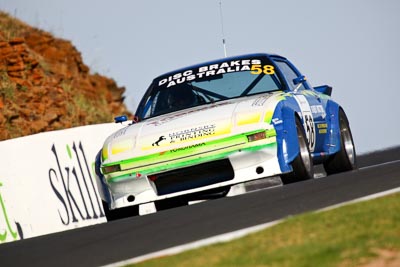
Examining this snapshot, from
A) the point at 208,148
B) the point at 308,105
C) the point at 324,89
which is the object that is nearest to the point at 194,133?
the point at 208,148

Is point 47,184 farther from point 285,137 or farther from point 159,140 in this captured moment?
point 285,137

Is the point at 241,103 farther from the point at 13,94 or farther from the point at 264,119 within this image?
the point at 13,94

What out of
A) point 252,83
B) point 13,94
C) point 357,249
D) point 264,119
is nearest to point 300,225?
point 357,249

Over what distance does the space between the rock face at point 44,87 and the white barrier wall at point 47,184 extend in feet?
30.5

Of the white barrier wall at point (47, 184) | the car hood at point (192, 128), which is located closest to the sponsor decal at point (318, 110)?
the car hood at point (192, 128)

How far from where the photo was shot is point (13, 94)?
970 inches

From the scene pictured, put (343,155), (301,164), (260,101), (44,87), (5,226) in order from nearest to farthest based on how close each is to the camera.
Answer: (301,164) < (260,101) < (5,226) < (343,155) < (44,87)

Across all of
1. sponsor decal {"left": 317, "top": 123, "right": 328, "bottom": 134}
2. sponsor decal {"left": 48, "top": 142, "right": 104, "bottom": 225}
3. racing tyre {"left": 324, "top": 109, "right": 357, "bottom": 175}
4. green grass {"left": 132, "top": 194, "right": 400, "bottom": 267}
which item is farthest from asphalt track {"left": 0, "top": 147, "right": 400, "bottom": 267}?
sponsor decal {"left": 48, "top": 142, "right": 104, "bottom": 225}

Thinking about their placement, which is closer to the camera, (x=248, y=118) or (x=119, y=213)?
(x=248, y=118)

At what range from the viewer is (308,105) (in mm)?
11891

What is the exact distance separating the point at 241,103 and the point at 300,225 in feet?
14.1

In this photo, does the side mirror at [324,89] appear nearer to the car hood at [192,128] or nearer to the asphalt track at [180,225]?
the car hood at [192,128]

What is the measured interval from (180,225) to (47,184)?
5.46 m

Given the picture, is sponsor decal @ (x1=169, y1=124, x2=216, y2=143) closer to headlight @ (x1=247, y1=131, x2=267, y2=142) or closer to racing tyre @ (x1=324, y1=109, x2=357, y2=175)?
headlight @ (x1=247, y1=131, x2=267, y2=142)
